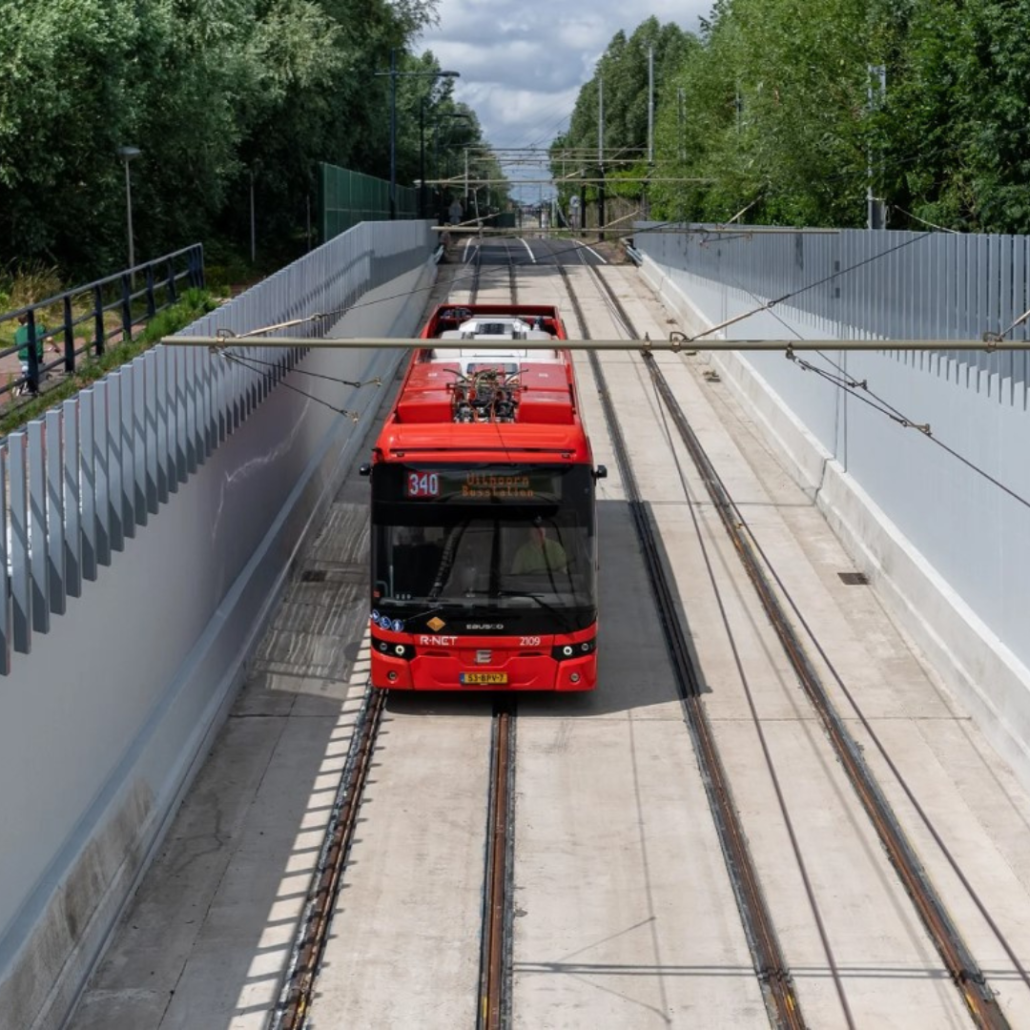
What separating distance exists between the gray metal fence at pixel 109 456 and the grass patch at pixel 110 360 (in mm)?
1173

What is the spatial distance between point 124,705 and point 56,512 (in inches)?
99.9

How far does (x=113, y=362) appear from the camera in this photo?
22.5 meters

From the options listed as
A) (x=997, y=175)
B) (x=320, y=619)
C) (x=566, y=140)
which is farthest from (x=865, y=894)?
(x=566, y=140)

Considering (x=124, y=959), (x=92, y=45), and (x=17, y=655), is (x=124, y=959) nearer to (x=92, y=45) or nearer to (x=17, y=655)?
(x=17, y=655)

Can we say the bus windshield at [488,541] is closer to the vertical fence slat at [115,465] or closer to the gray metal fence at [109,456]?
the gray metal fence at [109,456]

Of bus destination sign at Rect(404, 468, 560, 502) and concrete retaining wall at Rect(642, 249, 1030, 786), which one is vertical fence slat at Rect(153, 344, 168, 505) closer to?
bus destination sign at Rect(404, 468, 560, 502)

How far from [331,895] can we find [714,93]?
46.6 metres

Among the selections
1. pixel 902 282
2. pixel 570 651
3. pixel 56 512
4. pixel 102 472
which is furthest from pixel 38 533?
pixel 902 282

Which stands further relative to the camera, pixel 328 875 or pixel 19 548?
pixel 328 875

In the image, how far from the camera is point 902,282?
73.2 ft

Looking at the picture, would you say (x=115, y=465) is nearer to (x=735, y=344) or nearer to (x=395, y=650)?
(x=395, y=650)

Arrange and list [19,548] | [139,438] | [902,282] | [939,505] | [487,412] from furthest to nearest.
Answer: [902,282], [939,505], [487,412], [139,438], [19,548]

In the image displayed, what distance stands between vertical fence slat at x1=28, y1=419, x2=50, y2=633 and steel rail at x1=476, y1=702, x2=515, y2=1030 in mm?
3855

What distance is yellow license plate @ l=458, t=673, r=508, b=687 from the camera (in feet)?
57.9
